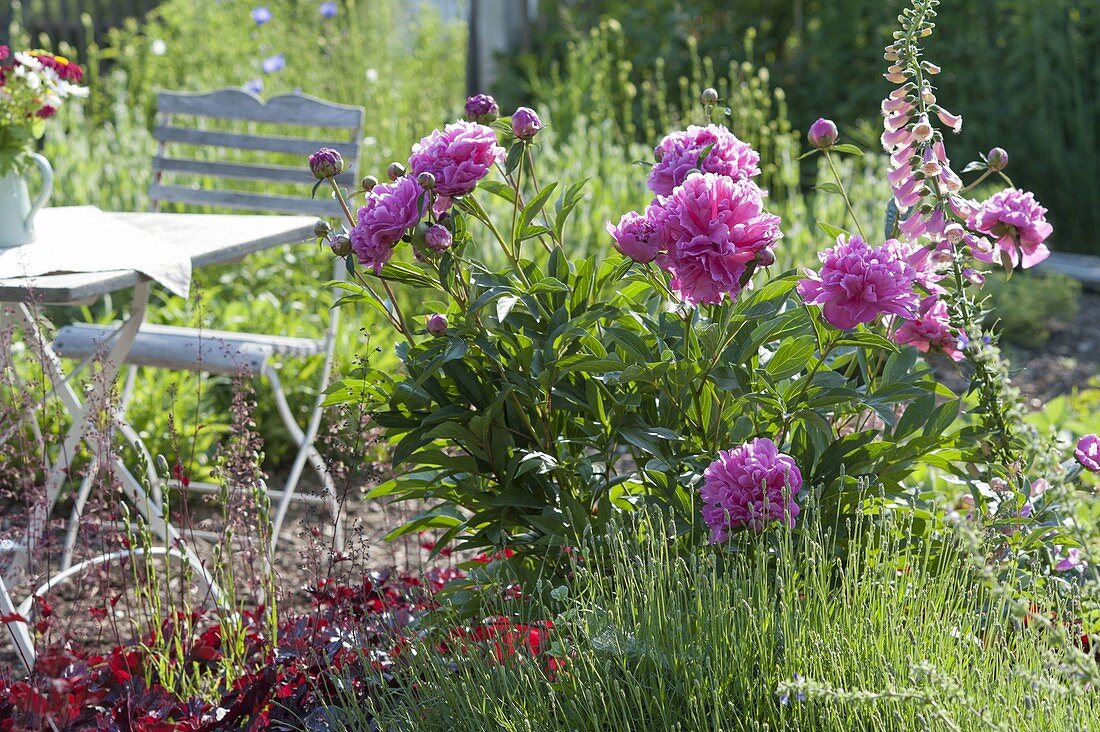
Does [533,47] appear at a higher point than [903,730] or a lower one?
higher

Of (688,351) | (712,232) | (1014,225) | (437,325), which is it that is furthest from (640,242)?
(1014,225)

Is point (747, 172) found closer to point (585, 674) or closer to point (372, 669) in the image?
point (585, 674)

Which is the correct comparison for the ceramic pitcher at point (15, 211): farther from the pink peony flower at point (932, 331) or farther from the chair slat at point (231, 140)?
the pink peony flower at point (932, 331)

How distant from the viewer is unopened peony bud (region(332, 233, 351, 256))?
190 centimetres

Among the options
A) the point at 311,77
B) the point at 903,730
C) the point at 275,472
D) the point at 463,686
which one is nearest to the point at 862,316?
the point at 903,730

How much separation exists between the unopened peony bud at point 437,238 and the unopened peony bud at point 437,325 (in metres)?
0.16

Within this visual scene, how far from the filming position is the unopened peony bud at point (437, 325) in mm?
1951

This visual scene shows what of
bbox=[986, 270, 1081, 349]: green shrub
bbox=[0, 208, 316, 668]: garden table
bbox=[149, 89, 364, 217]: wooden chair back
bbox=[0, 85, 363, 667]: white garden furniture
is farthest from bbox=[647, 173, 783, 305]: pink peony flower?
bbox=[986, 270, 1081, 349]: green shrub

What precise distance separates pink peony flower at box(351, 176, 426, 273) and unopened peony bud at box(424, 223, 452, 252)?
0.03m

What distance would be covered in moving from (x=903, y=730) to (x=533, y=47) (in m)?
7.00

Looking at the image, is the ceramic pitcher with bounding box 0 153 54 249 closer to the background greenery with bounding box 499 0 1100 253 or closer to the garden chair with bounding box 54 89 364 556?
the garden chair with bounding box 54 89 364 556

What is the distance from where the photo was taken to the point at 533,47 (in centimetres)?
795

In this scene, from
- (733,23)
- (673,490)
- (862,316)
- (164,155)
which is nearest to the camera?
(862,316)

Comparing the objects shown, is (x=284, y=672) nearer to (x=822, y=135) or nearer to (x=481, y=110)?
(x=481, y=110)
